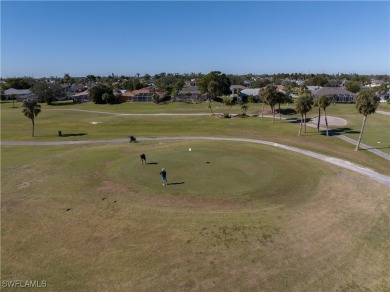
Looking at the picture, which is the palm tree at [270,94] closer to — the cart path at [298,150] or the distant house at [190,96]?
the cart path at [298,150]

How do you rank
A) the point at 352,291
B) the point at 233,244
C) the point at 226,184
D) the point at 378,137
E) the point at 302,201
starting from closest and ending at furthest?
the point at 352,291 < the point at 233,244 < the point at 302,201 < the point at 226,184 < the point at 378,137

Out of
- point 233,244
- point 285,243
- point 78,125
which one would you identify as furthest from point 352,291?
point 78,125

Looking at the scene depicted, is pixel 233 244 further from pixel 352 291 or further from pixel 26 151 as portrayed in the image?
pixel 26 151

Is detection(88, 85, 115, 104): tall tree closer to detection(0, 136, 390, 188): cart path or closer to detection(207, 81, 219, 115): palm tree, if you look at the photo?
detection(207, 81, 219, 115): palm tree

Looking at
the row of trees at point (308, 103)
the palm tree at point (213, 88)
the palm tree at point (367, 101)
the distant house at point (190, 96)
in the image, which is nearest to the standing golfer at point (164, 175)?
the row of trees at point (308, 103)

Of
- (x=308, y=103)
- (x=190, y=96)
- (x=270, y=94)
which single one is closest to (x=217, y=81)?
(x=190, y=96)

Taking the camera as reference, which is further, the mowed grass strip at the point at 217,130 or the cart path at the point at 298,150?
the mowed grass strip at the point at 217,130
